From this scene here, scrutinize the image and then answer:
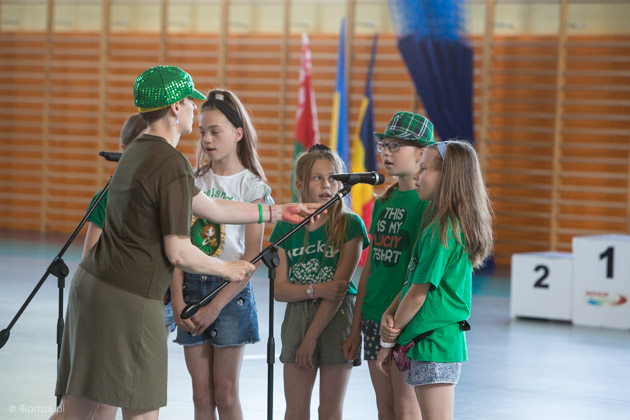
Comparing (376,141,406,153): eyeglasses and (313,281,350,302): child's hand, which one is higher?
(376,141,406,153): eyeglasses

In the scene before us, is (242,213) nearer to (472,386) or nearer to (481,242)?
(481,242)

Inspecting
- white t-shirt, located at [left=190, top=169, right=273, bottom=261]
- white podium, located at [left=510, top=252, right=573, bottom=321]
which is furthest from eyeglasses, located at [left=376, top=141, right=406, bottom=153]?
white podium, located at [left=510, top=252, right=573, bottom=321]

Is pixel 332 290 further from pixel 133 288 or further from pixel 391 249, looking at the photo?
pixel 133 288

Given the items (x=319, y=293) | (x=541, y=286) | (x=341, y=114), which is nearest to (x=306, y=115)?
(x=341, y=114)

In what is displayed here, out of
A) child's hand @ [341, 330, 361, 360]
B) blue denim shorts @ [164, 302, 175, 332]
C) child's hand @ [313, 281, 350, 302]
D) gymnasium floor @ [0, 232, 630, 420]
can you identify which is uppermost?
child's hand @ [313, 281, 350, 302]

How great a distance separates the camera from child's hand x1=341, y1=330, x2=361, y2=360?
10.1ft

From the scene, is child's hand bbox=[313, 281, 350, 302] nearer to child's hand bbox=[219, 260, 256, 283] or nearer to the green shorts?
the green shorts

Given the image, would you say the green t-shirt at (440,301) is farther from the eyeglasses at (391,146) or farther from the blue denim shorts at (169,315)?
the blue denim shorts at (169,315)

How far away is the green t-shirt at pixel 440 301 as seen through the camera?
8.65ft

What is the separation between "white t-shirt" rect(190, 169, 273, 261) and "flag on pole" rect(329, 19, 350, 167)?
6452 millimetres

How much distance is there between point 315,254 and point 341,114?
6803 mm

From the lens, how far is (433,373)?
2627 mm

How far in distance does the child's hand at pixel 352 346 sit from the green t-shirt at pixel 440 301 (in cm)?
39

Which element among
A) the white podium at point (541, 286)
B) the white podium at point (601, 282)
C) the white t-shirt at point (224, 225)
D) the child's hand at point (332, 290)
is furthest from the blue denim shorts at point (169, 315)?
the white podium at point (601, 282)
